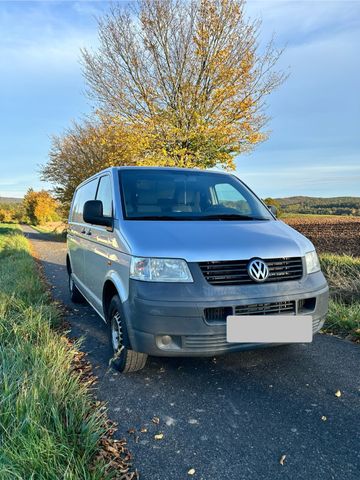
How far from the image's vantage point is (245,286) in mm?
2869

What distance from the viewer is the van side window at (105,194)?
3812mm

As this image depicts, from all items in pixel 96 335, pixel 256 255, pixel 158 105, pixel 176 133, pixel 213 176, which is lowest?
pixel 96 335

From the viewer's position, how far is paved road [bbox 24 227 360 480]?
218cm

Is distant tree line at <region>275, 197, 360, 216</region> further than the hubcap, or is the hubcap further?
distant tree line at <region>275, 197, 360, 216</region>

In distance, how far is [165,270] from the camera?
9.30 ft

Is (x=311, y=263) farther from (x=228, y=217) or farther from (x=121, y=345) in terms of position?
(x=121, y=345)

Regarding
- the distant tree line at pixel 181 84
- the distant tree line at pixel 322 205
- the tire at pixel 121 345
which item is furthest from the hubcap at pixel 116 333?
the distant tree line at pixel 322 205

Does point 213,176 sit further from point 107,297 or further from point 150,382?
point 150,382

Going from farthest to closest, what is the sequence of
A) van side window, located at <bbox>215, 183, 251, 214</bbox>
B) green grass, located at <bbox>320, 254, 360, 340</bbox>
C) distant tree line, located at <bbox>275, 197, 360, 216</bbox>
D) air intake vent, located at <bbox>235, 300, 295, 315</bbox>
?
distant tree line, located at <bbox>275, 197, 360, 216</bbox> < green grass, located at <bbox>320, 254, 360, 340</bbox> < van side window, located at <bbox>215, 183, 251, 214</bbox> < air intake vent, located at <bbox>235, 300, 295, 315</bbox>

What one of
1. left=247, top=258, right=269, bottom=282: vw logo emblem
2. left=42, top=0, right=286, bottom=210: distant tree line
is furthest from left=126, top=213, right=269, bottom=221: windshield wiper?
left=42, top=0, right=286, bottom=210: distant tree line

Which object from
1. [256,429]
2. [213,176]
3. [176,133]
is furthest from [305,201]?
[256,429]

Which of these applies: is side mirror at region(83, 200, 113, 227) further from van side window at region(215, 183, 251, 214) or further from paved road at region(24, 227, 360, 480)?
paved road at region(24, 227, 360, 480)

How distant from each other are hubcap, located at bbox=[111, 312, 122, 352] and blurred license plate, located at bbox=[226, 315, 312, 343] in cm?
108

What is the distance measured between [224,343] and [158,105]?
11.2m
